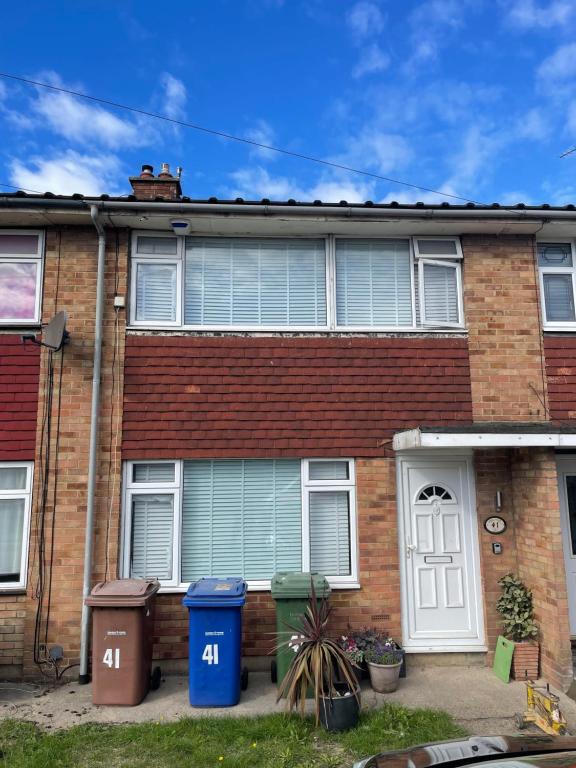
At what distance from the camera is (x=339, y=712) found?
4391mm

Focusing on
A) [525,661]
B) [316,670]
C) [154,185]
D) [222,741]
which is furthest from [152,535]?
[154,185]

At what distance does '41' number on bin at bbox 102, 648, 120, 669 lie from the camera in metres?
5.00

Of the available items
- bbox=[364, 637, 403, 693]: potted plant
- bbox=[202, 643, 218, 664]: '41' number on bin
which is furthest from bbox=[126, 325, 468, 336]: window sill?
bbox=[364, 637, 403, 693]: potted plant

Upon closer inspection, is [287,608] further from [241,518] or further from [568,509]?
[568,509]

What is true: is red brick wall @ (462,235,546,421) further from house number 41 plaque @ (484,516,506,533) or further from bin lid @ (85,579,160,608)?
bin lid @ (85,579,160,608)

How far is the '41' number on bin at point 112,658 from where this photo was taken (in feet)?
16.4

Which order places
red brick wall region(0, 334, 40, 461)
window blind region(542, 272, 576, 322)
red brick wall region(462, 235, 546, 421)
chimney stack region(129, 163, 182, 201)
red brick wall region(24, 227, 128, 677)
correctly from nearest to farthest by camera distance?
red brick wall region(24, 227, 128, 677) < red brick wall region(0, 334, 40, 461) < red brick wall region(462, 235, 546, 421) < window blind region(542, 272, 576, 322) < chimney stack region(129, 163, 182, 201)

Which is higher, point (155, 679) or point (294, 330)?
point (294, 330)

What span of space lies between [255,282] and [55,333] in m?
2.38

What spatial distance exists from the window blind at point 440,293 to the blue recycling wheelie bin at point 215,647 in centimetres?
397

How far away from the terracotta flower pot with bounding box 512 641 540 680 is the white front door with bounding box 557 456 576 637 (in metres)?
1.12

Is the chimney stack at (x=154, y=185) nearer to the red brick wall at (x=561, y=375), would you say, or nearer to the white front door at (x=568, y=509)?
the red brick wall at (x=561, y=375)

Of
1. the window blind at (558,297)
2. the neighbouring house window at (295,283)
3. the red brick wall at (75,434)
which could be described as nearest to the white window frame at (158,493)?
the red brick wall at (75,434)

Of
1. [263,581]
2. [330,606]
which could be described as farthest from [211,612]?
[330,606]
